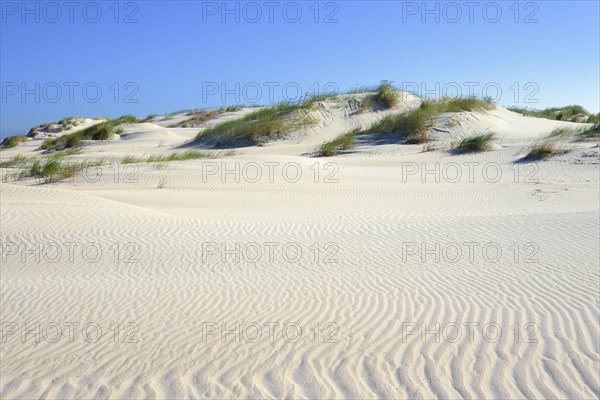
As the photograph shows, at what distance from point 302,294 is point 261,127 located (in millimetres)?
19849

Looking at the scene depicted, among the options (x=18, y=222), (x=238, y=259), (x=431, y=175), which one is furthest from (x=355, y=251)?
(x=431, y=175)

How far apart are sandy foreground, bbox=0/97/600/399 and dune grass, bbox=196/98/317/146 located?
11736 millimetres

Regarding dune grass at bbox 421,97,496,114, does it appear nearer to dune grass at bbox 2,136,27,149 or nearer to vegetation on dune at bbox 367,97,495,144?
vegetation on dune at bbox 367,97,495,144

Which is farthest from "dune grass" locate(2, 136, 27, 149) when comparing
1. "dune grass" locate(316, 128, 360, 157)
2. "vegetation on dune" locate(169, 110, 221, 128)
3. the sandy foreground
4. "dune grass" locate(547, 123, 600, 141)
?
"dune grass" locate(547, 123, 600, 141)

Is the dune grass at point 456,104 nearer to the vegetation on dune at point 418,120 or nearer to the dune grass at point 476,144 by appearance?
the vegetation on dune at point 418,120

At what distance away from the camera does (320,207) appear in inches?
483

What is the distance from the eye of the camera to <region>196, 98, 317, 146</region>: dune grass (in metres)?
25.3

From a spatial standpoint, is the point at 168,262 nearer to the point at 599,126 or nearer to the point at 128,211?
the point at 128,211

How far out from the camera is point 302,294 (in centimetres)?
610

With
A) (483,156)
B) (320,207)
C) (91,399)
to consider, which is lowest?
(91,399)

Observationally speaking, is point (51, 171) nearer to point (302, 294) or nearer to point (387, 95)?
point (302, 294)

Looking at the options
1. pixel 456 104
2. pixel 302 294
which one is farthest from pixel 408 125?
pixel 302 294

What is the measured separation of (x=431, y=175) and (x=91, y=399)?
14224 mm

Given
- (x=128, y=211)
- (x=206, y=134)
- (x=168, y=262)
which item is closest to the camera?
(x=168, y=262)
